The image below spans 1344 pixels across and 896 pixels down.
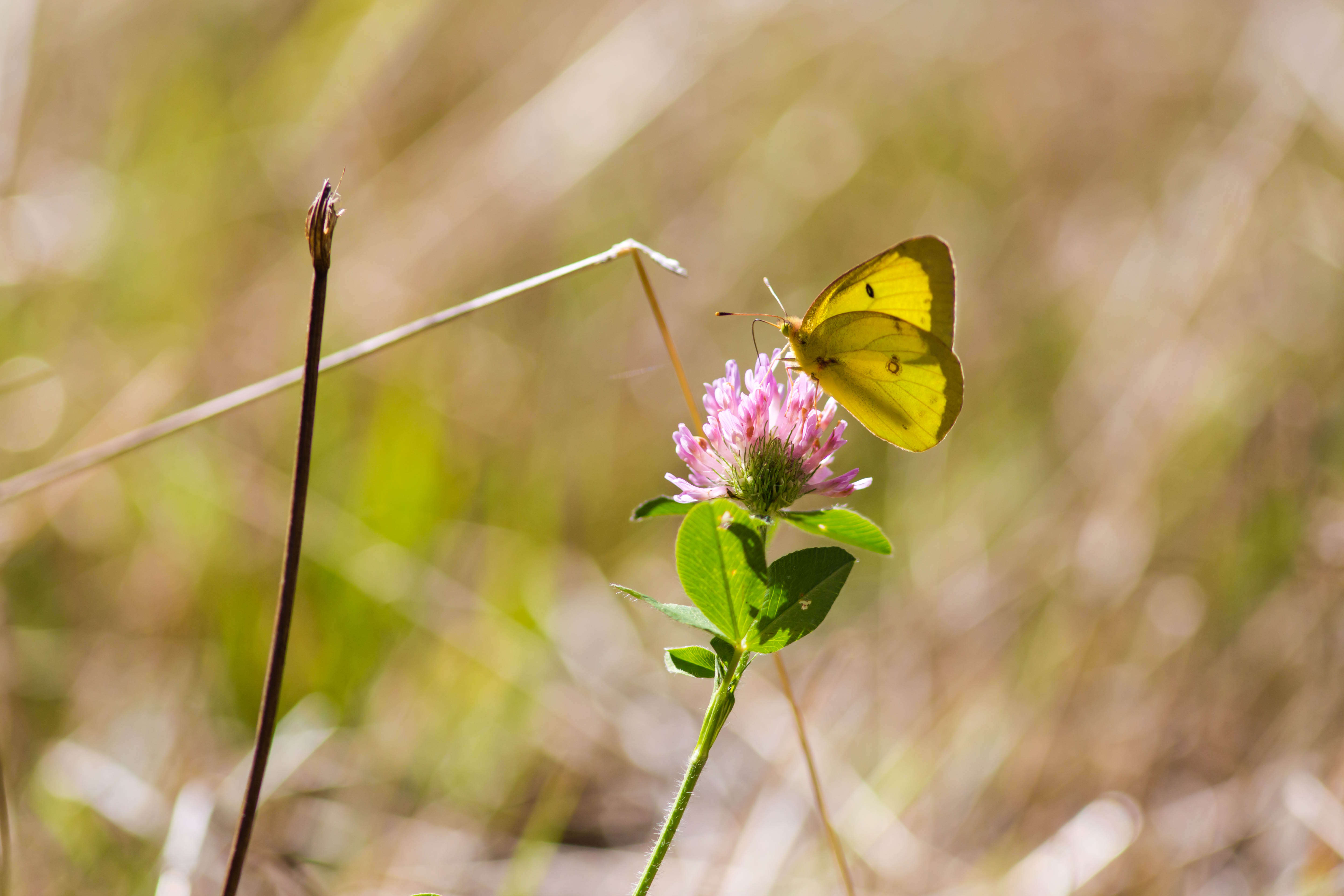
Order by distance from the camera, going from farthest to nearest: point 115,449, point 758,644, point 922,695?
point 922,695
point 115,449
point 758,644

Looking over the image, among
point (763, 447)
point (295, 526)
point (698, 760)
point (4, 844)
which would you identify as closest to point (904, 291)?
point (763, 447)

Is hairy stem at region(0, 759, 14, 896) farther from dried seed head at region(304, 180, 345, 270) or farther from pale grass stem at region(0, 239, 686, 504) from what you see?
dried seed head at region(304, 180, 345, 270)

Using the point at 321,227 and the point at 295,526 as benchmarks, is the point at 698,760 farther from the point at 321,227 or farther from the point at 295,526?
the point at 321,227

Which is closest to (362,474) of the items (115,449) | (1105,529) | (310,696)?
(310,696)

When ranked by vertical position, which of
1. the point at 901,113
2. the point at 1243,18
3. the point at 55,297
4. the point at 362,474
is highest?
the point at 1243,18

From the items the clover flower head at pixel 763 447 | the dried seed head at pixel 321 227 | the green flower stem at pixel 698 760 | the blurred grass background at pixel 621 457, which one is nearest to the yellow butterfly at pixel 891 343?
the clover flower head at pixel 763 447

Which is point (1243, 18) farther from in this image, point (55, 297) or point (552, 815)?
point (55, 297)

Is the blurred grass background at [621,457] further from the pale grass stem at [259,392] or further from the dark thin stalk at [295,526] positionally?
the dark thin stalk at [295,526]
